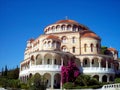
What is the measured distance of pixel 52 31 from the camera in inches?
2685

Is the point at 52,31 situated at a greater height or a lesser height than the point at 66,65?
greater

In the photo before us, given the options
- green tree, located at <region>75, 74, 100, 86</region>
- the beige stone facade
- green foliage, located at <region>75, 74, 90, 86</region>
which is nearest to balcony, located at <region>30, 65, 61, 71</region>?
the beige stone facade

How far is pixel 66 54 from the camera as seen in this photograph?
195 feet

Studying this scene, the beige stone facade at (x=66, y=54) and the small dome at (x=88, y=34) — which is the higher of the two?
the small dome at (x=88, y=34)

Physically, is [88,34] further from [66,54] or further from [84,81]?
[84,81]

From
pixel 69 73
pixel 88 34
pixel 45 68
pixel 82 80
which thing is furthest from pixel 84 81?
pixel 88 34

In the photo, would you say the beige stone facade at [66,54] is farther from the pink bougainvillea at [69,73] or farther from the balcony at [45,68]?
the pink bougainvillea at [69,73]

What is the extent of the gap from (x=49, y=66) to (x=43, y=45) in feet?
26.2

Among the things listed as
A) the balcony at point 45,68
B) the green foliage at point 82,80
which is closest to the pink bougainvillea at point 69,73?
the balcony at point 45,68

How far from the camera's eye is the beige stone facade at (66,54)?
55.2 m

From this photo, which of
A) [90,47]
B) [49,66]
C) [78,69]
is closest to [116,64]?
[90,47]

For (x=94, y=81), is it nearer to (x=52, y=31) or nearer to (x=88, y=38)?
(x=88, y=38)

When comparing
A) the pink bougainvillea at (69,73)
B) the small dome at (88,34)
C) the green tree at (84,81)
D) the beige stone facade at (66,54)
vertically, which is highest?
the small dome at (88,34)

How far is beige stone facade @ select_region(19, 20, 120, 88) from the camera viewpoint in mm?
55219
